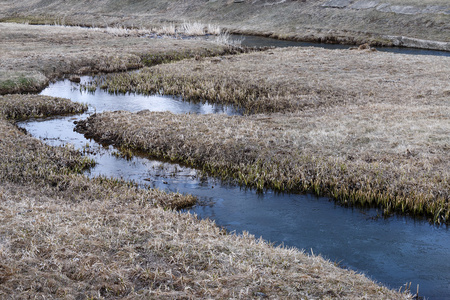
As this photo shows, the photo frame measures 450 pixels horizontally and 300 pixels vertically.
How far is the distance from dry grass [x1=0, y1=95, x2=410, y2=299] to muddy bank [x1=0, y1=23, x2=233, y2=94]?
56.5 feet

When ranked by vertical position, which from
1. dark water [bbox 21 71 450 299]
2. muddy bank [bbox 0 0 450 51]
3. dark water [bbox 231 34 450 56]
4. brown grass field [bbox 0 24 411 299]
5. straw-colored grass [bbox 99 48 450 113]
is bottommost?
dark water [bbox 21 71 450 299]

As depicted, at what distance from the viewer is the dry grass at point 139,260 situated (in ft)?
20.6

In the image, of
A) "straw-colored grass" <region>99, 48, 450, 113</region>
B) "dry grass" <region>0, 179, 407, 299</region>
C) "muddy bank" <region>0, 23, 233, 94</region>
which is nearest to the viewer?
"dry grass" <region>0, 179, 407, 299</region>

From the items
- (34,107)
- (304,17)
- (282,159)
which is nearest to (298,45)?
(304,17)

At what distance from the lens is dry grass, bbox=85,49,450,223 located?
1186 centimetres

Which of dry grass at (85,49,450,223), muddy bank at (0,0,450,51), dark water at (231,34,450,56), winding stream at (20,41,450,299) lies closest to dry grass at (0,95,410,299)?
winding stream at (20,41,450,299)

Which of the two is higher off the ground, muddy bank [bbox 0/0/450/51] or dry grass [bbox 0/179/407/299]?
muddy bank [bbox 0/0/450/51]

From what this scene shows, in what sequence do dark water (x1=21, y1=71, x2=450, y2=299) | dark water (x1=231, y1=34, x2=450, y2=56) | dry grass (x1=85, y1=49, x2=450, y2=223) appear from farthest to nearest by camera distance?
dark water (x1=231, y1=34, x2=450, y2=56) → dry grass (x1=85, y1=49, x2=450, y2=223) → dark water (x1=21, y1=71, x2=450, y2=299)

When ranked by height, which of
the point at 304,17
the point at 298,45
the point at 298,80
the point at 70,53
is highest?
the point at 304,17

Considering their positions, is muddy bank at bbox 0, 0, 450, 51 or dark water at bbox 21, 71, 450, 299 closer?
dark water at bbox 21, 71, 450, 299

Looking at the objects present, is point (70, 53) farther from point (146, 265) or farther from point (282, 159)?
point (146, 265)

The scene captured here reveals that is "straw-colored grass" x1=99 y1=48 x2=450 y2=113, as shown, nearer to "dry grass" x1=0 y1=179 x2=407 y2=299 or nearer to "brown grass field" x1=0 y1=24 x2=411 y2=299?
"brown grass field" x1=0 y1=24 x2=411 y2=299

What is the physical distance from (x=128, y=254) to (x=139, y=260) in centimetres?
25

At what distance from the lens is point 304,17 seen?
5450 cm
